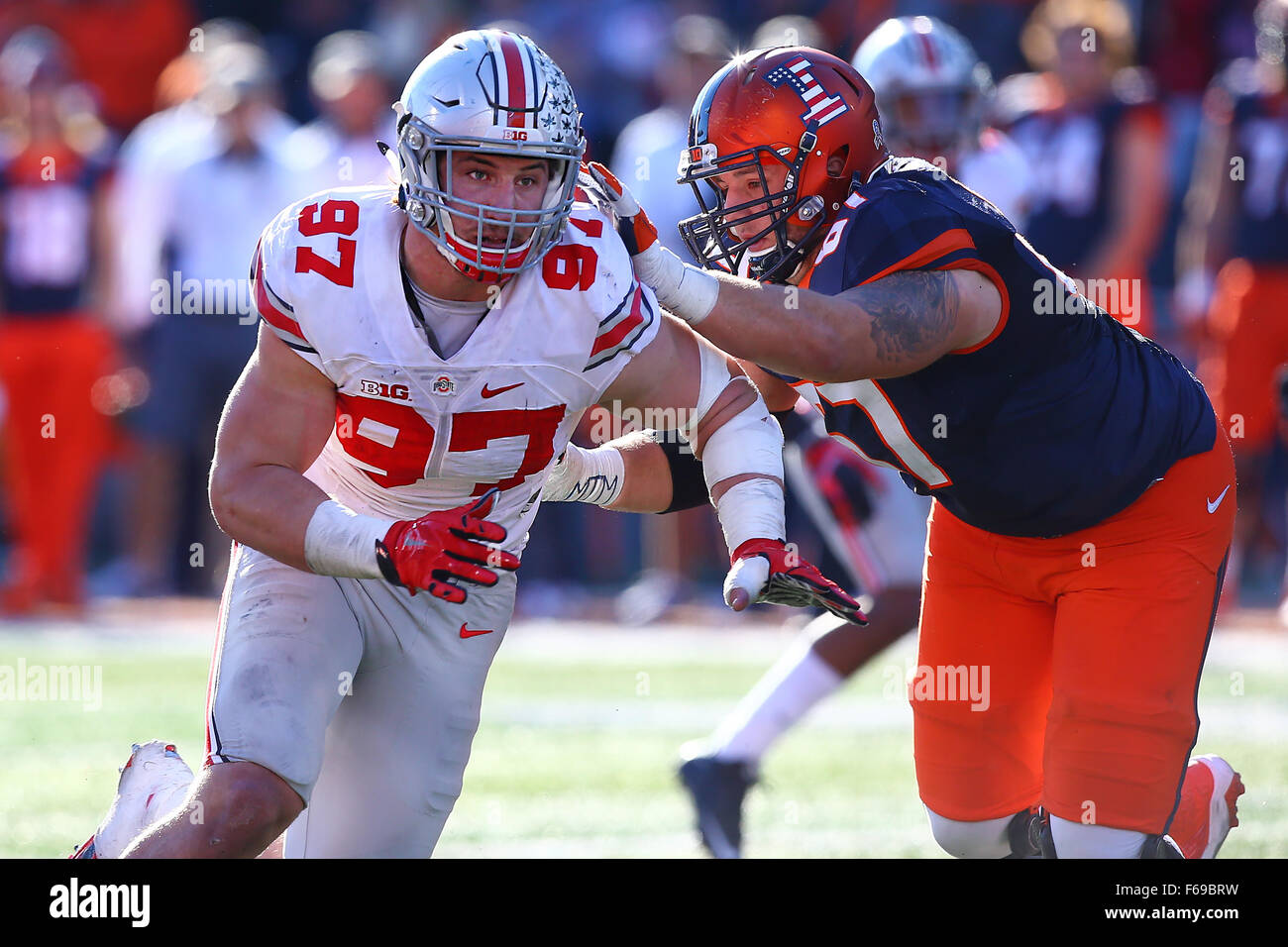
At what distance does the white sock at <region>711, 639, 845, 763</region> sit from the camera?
14.7 feet

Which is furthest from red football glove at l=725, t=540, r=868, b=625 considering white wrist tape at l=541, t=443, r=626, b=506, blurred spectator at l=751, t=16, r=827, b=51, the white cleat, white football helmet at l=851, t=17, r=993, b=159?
blurred spectator at l=751, t=16, r=827, b=51

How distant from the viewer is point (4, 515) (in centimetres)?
959

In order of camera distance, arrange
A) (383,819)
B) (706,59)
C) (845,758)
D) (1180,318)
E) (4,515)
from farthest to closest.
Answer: (4,515) < (1180,318) < (706,59) < (845,758) < (383,819)

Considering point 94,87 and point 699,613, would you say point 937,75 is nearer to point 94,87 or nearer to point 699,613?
point 699,613

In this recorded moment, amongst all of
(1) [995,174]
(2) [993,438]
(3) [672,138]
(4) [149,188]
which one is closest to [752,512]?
(2) [993,438]

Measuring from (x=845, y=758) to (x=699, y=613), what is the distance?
283cm

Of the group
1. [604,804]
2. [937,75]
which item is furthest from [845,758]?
[937,75]

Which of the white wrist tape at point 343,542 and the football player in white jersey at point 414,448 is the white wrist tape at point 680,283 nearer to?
the football player in white jersey at point 414,448

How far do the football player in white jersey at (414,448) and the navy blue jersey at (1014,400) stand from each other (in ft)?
0.96

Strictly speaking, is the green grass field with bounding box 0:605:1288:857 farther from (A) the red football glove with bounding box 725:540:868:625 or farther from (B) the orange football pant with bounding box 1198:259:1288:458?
(A) the red football glove with bounding box 725:540:868:625

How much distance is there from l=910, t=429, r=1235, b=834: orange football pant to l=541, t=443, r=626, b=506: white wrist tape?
2.21ft

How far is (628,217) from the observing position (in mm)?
3055

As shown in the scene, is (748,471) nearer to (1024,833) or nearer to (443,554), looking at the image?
(443,554)

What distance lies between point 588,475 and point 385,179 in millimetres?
3986
